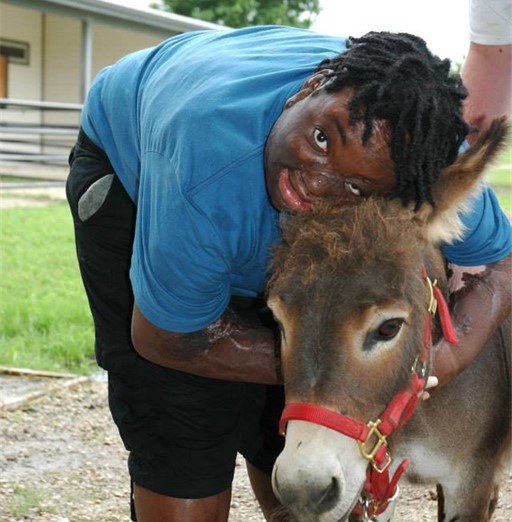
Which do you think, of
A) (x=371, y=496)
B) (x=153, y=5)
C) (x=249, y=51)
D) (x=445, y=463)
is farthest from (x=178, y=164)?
(x=153, y=5)

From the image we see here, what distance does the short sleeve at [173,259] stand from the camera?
2.49 m

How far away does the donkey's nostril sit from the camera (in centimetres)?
218

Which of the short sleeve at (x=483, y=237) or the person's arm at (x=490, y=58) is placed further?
the person's arm at (x=490, y=58)

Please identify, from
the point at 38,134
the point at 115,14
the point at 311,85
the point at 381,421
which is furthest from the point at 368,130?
the point at 38,134

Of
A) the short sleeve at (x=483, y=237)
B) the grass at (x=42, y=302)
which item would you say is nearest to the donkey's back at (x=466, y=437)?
the short sleeve at (x=483, y=237)

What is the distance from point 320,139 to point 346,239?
282 millimetres

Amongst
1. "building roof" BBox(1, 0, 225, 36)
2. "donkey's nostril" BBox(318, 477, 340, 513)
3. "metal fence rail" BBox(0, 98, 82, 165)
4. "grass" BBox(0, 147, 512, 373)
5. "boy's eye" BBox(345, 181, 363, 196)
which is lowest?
"metal fence rail" BBox(0, 98, 82, 165)

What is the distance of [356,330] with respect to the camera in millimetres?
2309

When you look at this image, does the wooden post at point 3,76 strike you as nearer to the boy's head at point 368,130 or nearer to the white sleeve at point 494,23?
the white sleeve at point 494,23

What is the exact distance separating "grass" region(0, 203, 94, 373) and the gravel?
61cm

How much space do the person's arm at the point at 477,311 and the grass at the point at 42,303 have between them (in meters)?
3.70

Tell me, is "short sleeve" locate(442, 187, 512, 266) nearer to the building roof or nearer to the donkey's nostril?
the donkey's nostril

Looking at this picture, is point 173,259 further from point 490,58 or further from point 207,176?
point 490,58

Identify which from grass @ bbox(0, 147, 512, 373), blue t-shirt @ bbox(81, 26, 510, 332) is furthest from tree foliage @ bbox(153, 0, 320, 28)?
blue t-shirt @ bbox(81, 26, 510, 332)
